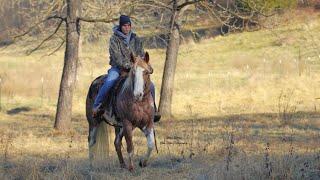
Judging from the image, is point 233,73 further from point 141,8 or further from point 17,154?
point 17,154

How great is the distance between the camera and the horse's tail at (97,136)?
11031 millimetres

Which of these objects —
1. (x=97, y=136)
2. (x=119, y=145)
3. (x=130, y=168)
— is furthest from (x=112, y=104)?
(x=130, y=168)

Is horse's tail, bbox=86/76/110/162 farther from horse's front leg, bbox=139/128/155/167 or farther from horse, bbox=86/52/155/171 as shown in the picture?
horse's front leg, bbox=139/128/155/167

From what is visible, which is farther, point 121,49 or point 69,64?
point 69,64

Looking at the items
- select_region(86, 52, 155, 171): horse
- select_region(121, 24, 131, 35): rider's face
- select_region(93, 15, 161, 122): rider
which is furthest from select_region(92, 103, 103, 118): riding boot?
select_region(121, 24, 131, 35): rider's face

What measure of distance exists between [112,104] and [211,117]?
33.4 feet

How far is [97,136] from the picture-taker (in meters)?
11.3

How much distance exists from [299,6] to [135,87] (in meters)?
44.0

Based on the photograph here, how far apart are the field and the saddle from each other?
2.44 feet

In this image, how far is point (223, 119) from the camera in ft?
63.6

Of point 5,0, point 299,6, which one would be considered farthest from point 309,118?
point 299,6

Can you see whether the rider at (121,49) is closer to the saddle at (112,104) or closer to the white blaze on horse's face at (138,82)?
the saddle at (112,104)

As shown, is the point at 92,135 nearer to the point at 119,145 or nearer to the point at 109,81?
the point at 119,145

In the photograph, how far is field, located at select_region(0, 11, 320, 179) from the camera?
9523 millimetres
